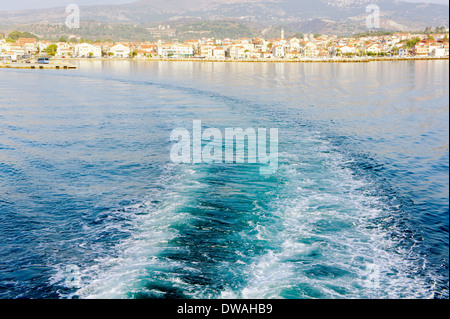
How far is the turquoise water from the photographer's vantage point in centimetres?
621

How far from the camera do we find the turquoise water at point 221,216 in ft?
20.4

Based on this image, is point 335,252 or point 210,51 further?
point 210,51

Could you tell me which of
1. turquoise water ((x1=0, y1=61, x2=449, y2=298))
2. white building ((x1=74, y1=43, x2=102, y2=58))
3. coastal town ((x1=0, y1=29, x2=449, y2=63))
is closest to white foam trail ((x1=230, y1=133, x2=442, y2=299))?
turquoise water ((x1=0, y1=61, x2=449, y2=298))

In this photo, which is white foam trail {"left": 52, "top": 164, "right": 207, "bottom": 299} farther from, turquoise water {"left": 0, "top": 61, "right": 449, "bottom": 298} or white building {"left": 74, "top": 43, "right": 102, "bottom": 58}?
white building {"left": 74, "top": 43, "right": 102, "bottom": 58}

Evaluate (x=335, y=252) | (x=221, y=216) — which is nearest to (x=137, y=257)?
(x=221, y=216)

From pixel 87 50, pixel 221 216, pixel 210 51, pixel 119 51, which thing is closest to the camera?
pixel 221 216

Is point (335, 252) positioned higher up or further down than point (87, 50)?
further down

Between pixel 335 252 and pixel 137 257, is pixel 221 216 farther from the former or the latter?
pixel 335 252

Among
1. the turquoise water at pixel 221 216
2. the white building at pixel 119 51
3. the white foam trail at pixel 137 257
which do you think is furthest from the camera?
the white building at pixel 119 51

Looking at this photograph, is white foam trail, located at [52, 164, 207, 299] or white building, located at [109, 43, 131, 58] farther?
white building, located at [109, 43, 131, 58]

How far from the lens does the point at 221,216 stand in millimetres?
8594

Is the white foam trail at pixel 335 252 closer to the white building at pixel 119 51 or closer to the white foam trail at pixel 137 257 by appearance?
the white foam trail at pixel 137 257

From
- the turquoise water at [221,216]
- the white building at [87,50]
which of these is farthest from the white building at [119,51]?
the turquoise water at [221,216]

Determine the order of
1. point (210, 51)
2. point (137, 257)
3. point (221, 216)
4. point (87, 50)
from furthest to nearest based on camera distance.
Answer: point (210, 51) < point (87, 50) < point (221, 216) < point (137, 257)
